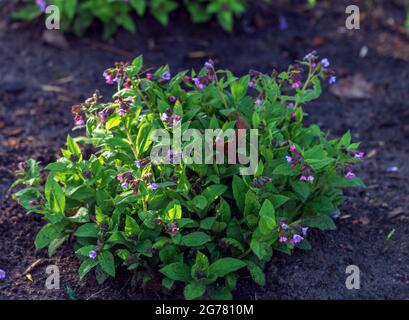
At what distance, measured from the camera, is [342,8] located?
6551mm

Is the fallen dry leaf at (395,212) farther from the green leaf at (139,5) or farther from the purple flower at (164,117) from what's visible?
the green leaf at (139,5)

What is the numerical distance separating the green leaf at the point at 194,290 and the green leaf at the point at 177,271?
2.1 inches

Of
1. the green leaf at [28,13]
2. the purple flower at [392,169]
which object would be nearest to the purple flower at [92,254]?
the purple flower at [392,169]

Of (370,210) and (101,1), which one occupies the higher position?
(101,1)

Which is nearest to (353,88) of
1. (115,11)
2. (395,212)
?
(395,212)

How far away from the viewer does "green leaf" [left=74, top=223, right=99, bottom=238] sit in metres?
3.45

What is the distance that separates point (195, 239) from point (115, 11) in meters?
2.90

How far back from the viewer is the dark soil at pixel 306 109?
3.59 m

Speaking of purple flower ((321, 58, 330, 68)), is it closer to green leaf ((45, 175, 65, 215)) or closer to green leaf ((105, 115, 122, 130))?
green leaf ((105, 115, 122, 130))

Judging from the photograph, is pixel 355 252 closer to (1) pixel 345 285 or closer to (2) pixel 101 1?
(1) pixel 345 285

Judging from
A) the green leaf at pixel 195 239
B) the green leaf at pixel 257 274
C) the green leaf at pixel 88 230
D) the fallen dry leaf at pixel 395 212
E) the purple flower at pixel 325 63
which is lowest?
the green leaf at pixel 257 274

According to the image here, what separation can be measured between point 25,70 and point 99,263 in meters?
2.54

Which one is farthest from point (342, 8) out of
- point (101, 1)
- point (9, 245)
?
point (9, 245)

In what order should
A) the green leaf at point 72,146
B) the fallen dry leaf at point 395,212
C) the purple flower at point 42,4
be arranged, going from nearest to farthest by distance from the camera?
the green leaf at point 72,146, the fallen dry leaf at point 395,212, the purple flower at point 42,4
